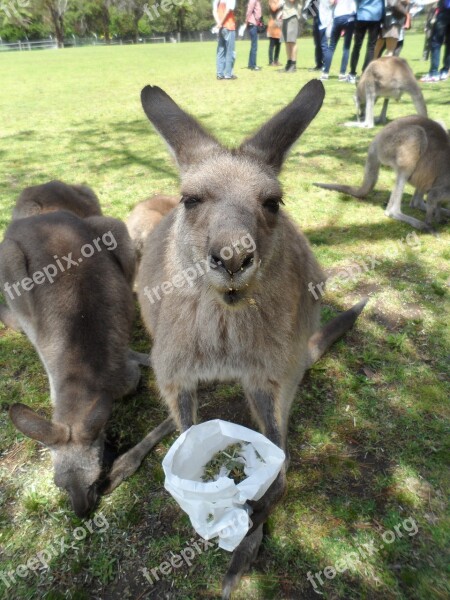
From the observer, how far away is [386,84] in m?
7.22

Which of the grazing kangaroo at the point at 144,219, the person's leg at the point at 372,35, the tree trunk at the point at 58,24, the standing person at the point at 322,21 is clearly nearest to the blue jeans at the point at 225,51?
the standing person at the point at 322,21

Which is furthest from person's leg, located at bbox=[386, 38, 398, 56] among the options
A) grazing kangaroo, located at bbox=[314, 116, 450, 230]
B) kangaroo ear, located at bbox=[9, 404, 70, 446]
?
kangaroo ear, located at bbox=[9, 404, 70, 446]

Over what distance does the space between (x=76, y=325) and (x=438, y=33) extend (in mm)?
11652

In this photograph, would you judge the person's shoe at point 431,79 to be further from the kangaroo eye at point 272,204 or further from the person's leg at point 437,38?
the kangaroo eye at point 272,204

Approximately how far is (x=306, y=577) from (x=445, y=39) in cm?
1259

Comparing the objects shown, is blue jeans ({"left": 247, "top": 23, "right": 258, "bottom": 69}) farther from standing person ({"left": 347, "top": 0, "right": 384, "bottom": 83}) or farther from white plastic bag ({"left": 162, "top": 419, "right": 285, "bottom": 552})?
white plastic bag ({"left": 162, "top": 419, "right": 285, "bottom": 552})

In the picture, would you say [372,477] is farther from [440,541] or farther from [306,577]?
[306,577]

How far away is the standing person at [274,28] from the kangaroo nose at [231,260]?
46.5ft

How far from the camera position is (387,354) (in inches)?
111

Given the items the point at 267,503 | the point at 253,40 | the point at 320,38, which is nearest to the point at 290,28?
the point at 320,38

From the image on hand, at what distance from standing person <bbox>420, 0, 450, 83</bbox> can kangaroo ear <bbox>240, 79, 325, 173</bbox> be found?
1014 cm

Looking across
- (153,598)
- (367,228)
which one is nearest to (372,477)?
(153,598)

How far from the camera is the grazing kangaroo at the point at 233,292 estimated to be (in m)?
1.73

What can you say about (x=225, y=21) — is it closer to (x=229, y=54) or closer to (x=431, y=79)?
(x=229, y=54)
